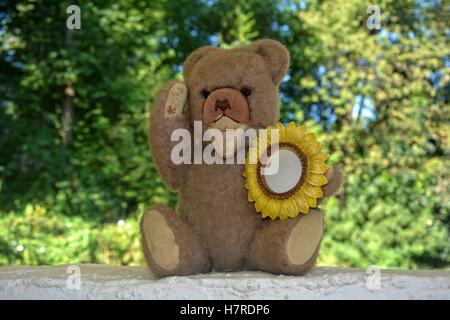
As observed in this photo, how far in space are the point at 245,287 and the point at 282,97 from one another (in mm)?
1968

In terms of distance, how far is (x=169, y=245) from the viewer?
3.30ft

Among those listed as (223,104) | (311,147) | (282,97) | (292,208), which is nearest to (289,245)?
(292,208)

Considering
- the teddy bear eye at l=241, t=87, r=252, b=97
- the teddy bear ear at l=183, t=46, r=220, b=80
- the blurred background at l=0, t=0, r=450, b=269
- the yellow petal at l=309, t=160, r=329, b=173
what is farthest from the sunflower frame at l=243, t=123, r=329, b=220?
the blurred background at l=0, t=0, r=450, b=269

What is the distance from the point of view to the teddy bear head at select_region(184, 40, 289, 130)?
3.53 feet

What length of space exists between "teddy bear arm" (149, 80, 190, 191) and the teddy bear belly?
0.06 meters

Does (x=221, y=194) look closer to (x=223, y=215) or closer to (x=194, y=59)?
(x=223, y=215)

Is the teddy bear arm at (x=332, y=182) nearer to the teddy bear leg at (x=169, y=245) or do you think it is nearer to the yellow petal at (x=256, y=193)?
the yellow petal at (x=256, y=193)

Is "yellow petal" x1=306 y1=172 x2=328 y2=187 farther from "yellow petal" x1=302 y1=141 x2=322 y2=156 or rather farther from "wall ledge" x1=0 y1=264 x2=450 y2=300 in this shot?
"wall ledge" x1=0 y1=264 x2=450 y2=300

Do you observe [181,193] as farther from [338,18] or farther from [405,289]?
[338,18]

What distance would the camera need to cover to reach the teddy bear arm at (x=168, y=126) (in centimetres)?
109

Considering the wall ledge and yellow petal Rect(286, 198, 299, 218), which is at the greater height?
yellow petal Rect(286, 198, 299, 218)

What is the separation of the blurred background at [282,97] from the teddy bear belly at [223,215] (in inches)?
56.8
